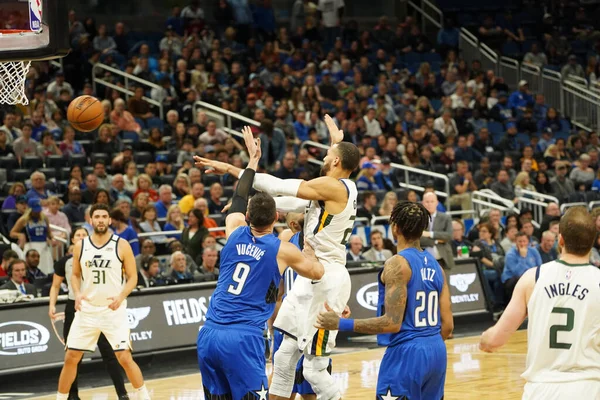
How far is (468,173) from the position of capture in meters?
20.1

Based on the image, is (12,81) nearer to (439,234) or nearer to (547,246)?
(439,234)

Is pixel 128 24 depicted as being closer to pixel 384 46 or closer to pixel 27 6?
pixel 384 46

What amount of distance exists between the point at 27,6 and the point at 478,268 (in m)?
10.1

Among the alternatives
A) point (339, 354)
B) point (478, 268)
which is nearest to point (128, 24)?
point (478, 268)

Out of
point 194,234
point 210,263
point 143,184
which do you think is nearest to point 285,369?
point 210,263

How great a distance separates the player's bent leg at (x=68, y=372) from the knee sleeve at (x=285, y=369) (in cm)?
221

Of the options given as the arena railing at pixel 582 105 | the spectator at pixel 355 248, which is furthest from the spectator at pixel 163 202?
the arena railing at pixel 582 105

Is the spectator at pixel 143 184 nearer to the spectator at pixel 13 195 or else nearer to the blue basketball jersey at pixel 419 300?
the spectator at pixel 13 195

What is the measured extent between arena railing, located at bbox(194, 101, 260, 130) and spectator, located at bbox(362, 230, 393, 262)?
4.79 metres

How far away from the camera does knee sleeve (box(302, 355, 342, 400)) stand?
28.1 ft

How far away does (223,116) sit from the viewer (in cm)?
2078

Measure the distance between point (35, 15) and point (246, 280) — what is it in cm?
282

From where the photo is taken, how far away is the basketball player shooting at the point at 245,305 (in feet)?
23.1

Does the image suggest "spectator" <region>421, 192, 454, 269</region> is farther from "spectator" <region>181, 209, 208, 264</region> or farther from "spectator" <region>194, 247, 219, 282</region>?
"spectator" <region>181, 209, 208, 264</region>
